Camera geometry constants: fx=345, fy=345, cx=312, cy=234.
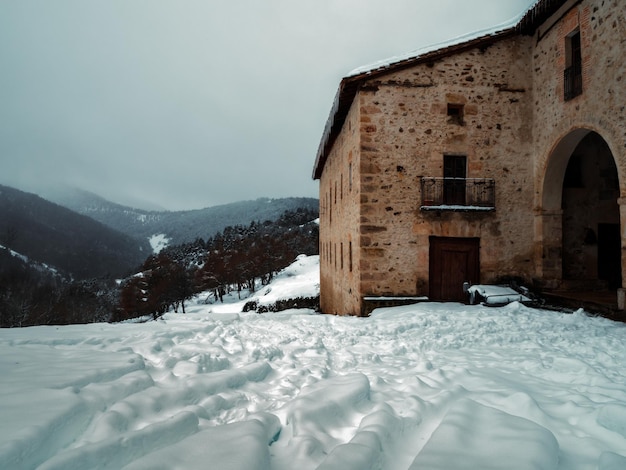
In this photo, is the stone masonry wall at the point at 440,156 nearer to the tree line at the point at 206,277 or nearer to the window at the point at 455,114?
the window at the point at 455,114

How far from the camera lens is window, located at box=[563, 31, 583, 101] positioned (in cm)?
797

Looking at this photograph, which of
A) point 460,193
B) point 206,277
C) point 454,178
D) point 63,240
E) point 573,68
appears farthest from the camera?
point 63,240

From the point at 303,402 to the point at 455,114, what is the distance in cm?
931

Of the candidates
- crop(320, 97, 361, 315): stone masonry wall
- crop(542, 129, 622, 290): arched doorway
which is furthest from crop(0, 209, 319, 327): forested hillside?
crop(542, 129, 622, 290): arched doorway

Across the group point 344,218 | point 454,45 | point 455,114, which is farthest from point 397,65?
point 344,218

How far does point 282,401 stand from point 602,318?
6.94 meters

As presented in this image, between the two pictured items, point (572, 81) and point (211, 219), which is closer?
point (572, 81)

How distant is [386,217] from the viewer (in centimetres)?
909

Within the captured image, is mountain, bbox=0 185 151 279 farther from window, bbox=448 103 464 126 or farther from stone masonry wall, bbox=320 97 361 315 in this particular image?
window, bbox=448 103 464 126

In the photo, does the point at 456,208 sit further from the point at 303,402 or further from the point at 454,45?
the point at 303,402

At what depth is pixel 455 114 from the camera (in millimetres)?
9562

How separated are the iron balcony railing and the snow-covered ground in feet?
19.7

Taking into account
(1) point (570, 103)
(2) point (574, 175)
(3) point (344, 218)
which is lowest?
(3) point (344, 218)

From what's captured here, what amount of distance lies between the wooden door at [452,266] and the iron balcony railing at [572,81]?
13.2 ft
